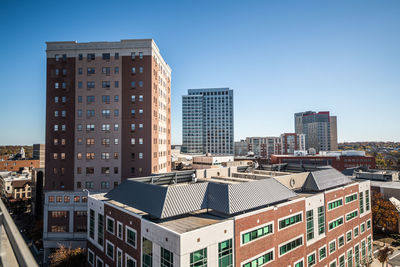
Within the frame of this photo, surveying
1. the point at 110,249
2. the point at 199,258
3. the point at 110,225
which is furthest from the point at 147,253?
the point at 110,249

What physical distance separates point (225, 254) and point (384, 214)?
58.9m

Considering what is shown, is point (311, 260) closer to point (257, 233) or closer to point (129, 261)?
Answer: point (257, 233)

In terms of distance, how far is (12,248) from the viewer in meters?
3.89

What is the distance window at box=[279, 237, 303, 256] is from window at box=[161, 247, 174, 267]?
1581 cm

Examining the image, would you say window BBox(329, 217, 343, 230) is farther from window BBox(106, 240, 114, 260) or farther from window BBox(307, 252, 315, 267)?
window BBox(106, 240, 114, 260)

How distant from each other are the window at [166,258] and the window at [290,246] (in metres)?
15.8

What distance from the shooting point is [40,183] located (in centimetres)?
8619

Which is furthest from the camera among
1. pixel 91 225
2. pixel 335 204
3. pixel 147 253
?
pixel 335 204

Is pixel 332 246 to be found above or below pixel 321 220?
below

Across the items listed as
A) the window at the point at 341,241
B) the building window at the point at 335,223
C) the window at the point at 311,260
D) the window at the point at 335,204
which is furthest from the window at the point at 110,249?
the window at the point at 341,241

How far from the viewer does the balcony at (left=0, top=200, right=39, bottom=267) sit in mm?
2713

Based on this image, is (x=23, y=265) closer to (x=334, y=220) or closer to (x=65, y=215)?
(x=334, y=220)

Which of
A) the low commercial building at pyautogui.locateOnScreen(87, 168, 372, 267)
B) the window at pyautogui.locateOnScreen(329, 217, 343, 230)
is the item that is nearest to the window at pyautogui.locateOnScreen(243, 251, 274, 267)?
the low commercial building at pyautogui.locateOnScreen(87, 168, 372, 267)

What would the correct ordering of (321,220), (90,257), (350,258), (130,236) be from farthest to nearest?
1. (350,258)
2. (90,257)
3. (321,220)
4. (130,236)
